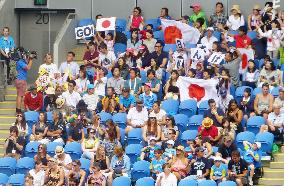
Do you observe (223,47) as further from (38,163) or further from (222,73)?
(38,163)

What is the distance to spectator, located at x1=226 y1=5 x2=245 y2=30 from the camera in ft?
118

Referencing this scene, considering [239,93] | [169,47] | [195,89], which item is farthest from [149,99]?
[169,47]

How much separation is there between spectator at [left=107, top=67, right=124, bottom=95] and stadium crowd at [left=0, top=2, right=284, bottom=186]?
24 mm

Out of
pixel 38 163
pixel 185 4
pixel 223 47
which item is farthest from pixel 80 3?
pixel 38 163

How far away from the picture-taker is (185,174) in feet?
98.0

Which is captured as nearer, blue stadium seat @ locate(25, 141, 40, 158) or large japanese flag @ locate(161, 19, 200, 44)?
blue stadium seat @ locate(25, 141, 40, 158)

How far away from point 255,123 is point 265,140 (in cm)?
83

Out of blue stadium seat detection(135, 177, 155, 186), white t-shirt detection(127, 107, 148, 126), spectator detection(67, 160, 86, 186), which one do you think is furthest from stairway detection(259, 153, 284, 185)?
spectator detection(67, 160, 86, 186)

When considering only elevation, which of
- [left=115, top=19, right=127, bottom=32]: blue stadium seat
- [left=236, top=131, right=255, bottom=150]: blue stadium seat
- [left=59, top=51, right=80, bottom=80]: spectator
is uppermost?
[left=115, top=19, right=127, bottom=32]: blue stadium seat

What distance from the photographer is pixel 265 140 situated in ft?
100

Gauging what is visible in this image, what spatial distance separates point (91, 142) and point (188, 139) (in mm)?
2276

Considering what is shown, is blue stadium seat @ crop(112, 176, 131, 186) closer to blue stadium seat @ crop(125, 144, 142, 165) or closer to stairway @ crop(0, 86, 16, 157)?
blue stadium seat @ crop(125, 144, 142, 165)

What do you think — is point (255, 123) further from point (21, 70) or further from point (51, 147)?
point (21, 70)

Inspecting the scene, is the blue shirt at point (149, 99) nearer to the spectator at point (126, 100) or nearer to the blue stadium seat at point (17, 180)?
the spectator at point (126, 100)
